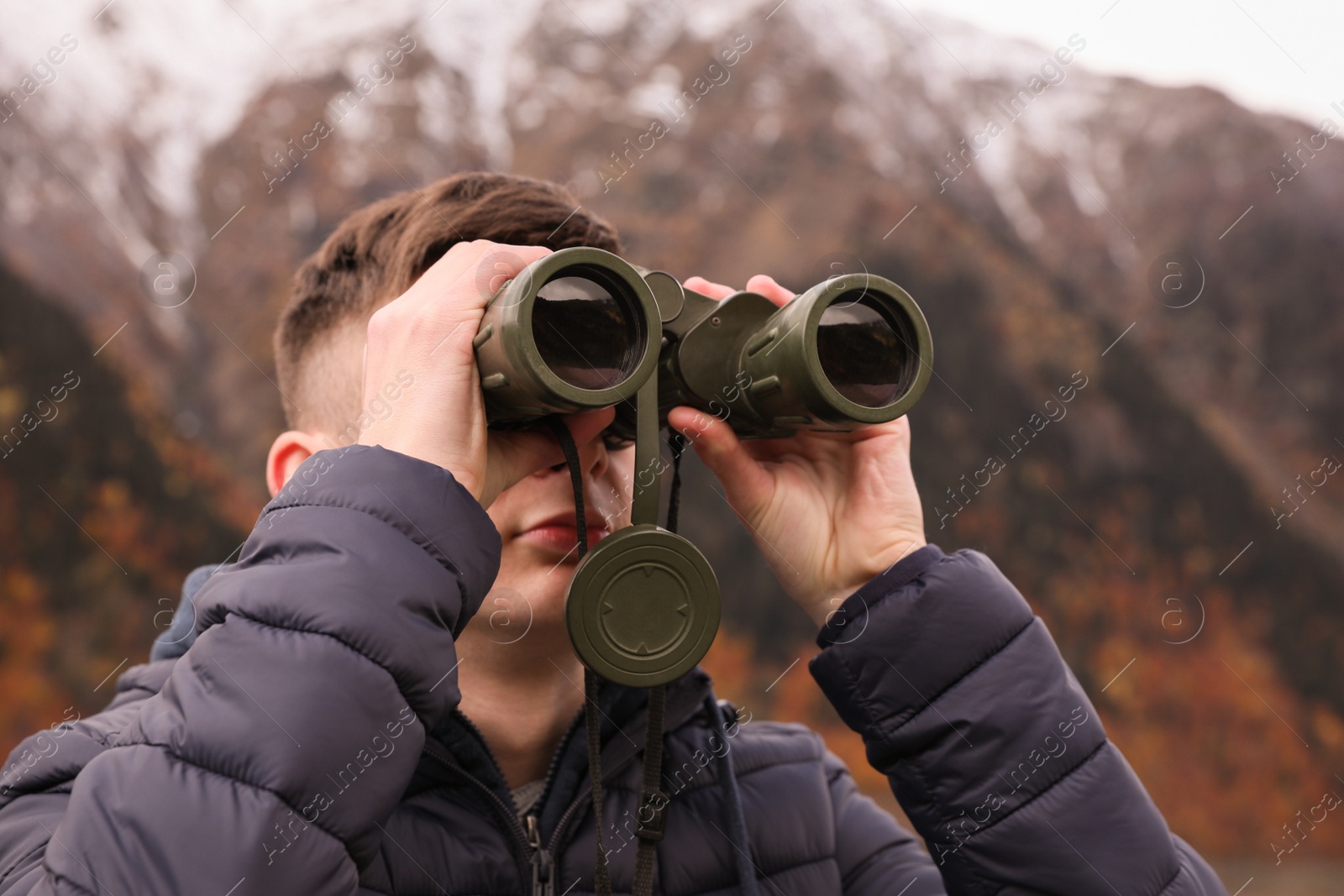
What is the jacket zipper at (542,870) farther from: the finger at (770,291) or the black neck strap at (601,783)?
the finger at (770,291)

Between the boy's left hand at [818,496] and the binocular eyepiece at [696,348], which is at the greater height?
the binocular eyepiece at [696,348]

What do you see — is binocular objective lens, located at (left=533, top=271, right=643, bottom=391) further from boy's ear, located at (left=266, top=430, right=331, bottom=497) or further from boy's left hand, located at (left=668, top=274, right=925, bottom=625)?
boy's ear, located at (left=266, top=430, right=331, bottom=497)

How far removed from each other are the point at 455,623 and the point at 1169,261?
6282 millimetres

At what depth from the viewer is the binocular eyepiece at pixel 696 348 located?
0.76 m

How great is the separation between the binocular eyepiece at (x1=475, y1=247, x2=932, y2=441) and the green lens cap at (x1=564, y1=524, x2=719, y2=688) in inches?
5.4

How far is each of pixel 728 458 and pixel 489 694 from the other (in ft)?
1.19

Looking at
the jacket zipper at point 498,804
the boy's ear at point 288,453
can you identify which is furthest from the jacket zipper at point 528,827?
the boy's ear at point 288,453

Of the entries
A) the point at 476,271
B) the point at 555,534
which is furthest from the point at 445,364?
the point at 555,534

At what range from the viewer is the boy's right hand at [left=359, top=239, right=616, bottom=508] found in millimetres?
781

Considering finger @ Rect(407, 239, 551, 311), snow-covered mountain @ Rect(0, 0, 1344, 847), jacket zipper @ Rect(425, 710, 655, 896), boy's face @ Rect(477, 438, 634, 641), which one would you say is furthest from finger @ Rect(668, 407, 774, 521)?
snow-covered mountain @ Rect(0, 0, 1344, 847)

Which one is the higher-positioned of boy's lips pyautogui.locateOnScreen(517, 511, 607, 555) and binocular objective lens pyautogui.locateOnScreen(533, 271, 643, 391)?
binocular objective lens pyautogui.locateOnScreen(533, 271, 643, 391)

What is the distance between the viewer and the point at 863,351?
868 millimetres

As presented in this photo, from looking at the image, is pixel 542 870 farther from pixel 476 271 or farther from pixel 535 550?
pixel 476 271

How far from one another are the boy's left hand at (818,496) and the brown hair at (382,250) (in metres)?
0.23
